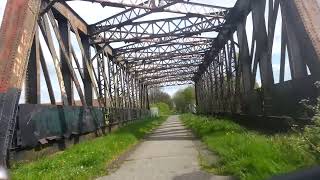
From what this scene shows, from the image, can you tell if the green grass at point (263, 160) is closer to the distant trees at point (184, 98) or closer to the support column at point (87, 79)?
the support column at point (87, 79)

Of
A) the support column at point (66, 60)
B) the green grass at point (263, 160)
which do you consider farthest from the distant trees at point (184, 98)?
the green grass at point (263, 160)

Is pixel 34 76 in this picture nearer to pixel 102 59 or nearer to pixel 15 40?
pixel 15 40

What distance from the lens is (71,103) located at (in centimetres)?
2072

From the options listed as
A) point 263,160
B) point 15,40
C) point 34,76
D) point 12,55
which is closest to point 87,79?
point 34,76

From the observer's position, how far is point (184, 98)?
133750mm

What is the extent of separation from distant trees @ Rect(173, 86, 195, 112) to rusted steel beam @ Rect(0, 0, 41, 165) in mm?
111787

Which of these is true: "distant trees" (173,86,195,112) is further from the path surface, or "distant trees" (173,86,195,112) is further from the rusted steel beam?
the path surface

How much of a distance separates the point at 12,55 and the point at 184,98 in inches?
4800

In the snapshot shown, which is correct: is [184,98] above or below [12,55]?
above

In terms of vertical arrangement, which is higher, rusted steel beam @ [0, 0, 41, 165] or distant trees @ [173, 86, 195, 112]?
distant trees @ [173, 86, 195, 112]

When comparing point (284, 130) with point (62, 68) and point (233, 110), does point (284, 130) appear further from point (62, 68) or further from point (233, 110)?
point (233, 110)

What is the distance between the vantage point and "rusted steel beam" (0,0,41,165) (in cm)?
1101

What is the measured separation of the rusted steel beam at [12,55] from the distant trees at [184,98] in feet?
367

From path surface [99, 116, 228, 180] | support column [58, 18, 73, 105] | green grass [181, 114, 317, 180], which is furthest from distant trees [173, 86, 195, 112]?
green grass [181, 114, 317, 180]
